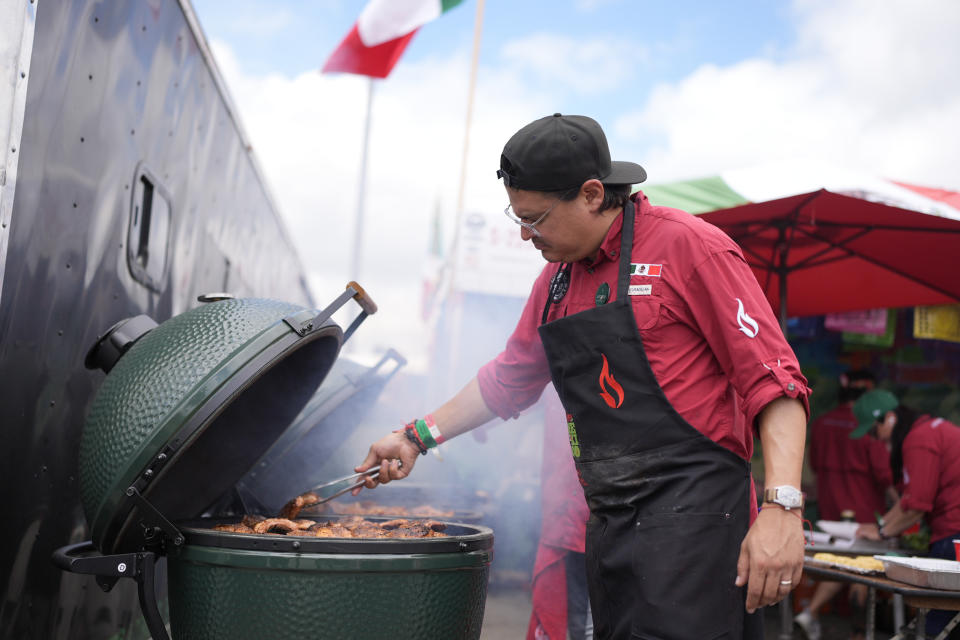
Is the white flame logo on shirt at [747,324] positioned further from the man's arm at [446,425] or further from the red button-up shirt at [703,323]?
the man's arm at [446,425]

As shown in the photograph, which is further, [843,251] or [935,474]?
[843,251]

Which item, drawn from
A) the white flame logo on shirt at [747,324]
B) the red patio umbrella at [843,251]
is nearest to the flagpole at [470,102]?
the red patio umbrella at [843,251]

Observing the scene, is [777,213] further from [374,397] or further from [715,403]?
[715,403]

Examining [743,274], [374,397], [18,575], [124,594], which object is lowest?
[124,594]

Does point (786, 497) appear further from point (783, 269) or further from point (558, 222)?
point (783, 269)

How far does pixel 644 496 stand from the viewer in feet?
6.60

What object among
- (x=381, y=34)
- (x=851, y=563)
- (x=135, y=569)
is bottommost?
(x=851, y=563)

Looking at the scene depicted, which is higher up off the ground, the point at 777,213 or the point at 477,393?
the point at 777,213

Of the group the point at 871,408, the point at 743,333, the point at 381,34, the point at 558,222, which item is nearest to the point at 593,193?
the point at 558,222

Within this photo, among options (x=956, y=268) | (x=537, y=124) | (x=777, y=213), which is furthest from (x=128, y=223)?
(x=956, y=268)

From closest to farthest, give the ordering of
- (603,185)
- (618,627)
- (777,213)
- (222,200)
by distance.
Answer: (618,627) < (603,185) < (222,200) < (777,213)

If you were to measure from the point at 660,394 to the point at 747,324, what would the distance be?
298 millimetres

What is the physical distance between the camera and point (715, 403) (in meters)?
2.06

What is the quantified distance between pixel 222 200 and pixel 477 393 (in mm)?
2787
